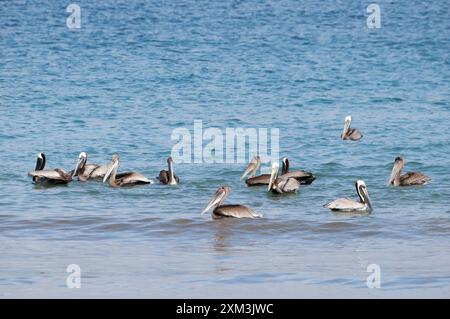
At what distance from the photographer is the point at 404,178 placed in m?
14.0

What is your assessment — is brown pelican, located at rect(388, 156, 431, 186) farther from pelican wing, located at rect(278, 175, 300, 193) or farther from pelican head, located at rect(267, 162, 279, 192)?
pelican head, located at rect(267, 162, 279, 192)

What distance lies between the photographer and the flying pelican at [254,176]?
14.4 metres

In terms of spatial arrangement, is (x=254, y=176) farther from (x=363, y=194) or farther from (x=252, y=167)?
(x=363, y=194)

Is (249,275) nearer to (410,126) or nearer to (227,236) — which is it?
(227,236)

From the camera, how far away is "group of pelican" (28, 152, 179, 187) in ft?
46.8

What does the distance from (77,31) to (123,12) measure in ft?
15.1

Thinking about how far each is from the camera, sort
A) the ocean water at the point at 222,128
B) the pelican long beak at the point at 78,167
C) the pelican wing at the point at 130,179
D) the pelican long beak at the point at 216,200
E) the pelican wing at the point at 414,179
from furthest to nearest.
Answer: the pelican long beak at the point at 78,167, the pelican wing at the point at 130,179, the pelican wing at the point at 414,179, the pelican long beak at the point at 216,200, the ocean water at the point at 222,128

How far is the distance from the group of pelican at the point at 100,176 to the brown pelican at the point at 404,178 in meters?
2.80

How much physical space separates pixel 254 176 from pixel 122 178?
179 cm

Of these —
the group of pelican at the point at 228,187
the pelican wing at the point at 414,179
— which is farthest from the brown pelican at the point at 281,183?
the pelican wing at the point at 414,179

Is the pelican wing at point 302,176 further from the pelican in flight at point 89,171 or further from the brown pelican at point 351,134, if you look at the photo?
the brown pelican at point 351,134

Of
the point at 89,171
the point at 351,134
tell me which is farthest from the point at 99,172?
the point at 351,134

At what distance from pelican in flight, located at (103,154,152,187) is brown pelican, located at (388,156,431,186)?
3.15 metres
